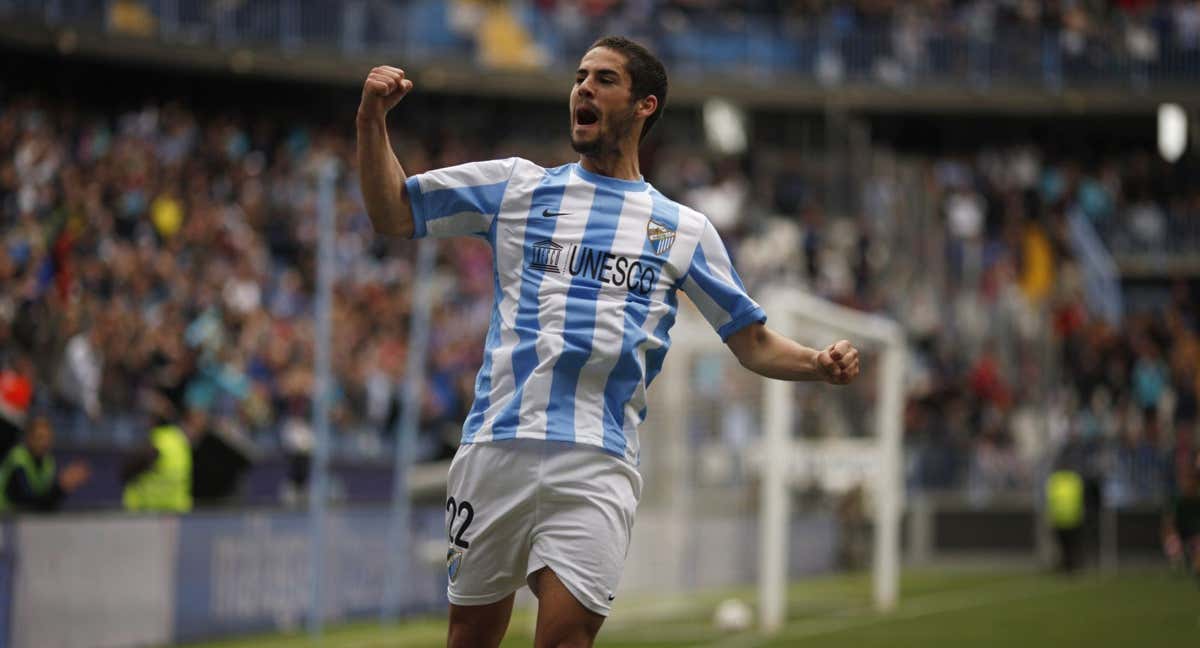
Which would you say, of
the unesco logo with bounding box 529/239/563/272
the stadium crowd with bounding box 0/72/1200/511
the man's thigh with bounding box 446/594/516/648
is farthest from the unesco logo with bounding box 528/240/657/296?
the stadium crowd with bounding box 0/72/1200/511

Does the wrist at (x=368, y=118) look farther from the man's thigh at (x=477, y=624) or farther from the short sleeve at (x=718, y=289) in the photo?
the man's thigh at (x=477, y=624)

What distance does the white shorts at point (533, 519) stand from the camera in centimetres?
512

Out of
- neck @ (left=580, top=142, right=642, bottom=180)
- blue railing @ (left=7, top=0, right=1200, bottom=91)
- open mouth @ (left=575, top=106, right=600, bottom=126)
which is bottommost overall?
neck @ (left=580, top=142, right=642, bottom=180)

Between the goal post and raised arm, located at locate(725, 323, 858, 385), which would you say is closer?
raised arm, located at locate(725, 323, 858, 385)

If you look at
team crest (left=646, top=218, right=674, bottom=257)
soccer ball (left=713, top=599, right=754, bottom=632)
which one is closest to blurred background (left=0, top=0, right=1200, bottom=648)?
soccer ball (left=713, top=599, right=754, bottom=632)

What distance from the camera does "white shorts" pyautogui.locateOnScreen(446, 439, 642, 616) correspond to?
512 centimetres

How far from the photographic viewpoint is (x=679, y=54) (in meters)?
34.5

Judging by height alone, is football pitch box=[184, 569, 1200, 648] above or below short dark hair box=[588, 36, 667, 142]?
below

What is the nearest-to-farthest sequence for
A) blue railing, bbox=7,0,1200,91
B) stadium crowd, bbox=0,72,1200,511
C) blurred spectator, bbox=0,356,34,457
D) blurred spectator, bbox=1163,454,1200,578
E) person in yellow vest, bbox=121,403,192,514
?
1. blurred spectator, bbox=0,356,34,457
2. person in yellow vest, bbox=121,403,192,514
3. blurred spectator, bbox=1163,454,1200,578
4. stadium crowd, bbox=0,72,1200,511
5. blue railing, bbox=7,0,1200,91

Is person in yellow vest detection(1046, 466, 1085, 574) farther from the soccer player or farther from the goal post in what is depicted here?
the soccer player

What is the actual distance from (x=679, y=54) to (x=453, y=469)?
29.8 m

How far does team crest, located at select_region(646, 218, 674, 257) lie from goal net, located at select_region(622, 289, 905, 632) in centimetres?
1068

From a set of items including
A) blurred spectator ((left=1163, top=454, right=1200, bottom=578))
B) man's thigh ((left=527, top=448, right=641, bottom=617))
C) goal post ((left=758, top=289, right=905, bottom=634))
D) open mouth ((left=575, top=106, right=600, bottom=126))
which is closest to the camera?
man's thigh ((left=527, top=448, right=641, bottom=617))

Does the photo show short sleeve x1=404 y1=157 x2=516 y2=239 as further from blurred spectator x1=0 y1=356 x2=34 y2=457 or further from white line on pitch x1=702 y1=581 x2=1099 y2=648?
white line on pitch x1=702 y1=581 x2=1099 y2=648
